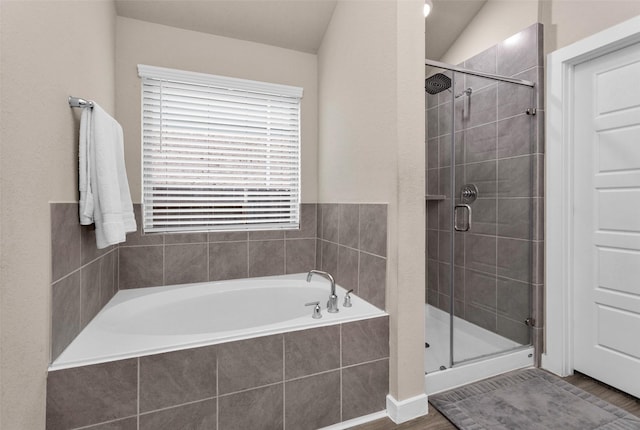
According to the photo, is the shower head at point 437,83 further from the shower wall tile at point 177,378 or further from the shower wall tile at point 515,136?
the shower wall tile at point 177,378

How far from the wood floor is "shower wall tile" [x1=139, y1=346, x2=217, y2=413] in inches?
30.7

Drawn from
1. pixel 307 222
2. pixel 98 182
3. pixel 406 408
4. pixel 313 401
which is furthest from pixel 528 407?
pixel 98 182

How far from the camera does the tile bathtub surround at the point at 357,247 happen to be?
180cm

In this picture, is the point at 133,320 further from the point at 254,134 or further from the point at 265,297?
the point at 254,134

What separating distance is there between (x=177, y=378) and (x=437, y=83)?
7.06 feet

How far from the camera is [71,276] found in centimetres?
140

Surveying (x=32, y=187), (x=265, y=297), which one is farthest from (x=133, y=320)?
(x=32, y=187)

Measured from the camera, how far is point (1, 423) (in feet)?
3.03

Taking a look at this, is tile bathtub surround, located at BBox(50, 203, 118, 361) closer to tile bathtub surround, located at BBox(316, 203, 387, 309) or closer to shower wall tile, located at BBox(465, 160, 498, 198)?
tile bathtub surround, located at BBox(316, 203, 387, 309)

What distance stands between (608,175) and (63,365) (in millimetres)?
2825

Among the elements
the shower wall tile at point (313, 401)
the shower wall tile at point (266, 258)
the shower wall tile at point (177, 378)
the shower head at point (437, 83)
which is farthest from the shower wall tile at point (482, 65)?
the shower wall tile at point (177, 378)

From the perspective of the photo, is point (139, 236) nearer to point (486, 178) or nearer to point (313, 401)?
point (313, 401)

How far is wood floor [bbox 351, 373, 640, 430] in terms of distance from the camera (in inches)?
63.1

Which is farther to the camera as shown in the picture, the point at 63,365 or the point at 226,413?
the point at 226,413
